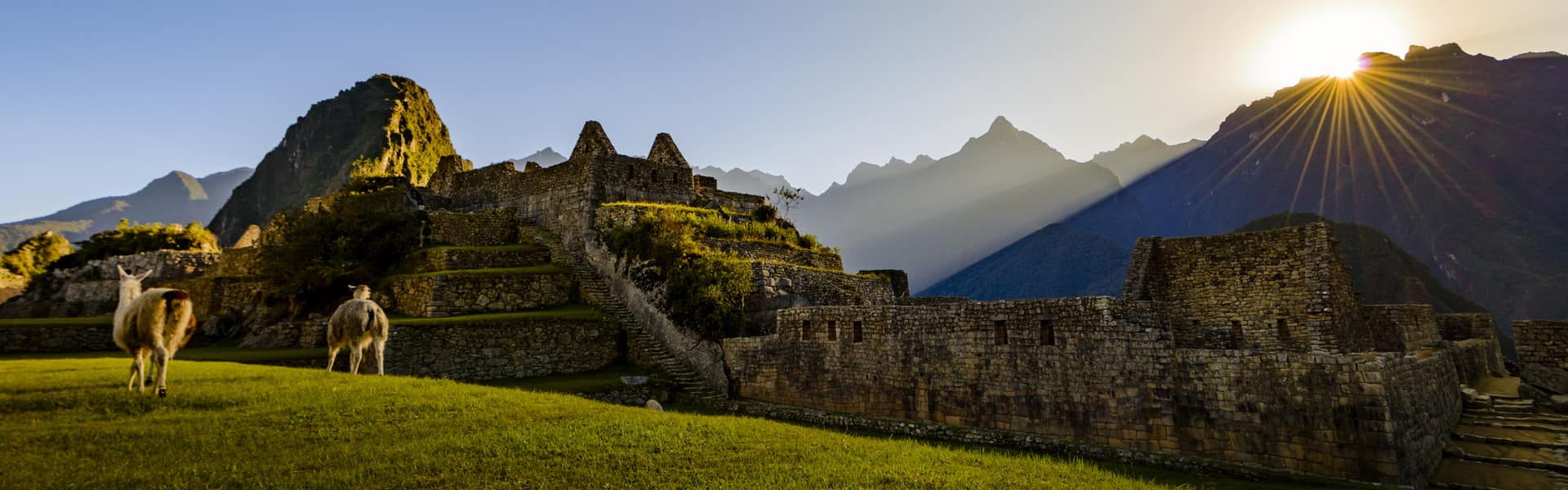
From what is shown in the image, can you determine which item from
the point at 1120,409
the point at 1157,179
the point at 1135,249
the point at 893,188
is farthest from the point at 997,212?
the point at 1120,409

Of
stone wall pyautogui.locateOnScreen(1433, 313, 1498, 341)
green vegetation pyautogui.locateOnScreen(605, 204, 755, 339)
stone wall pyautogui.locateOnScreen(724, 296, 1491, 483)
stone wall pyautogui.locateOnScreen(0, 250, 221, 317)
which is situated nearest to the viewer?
stone wall pyautogui.locateOnScreen(724, 296, 1491, 483)

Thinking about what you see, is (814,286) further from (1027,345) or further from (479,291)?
(479,291)

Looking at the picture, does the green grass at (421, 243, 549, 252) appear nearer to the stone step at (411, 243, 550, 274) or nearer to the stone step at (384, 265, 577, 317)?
the stone step at (411, 243, 550, 274)

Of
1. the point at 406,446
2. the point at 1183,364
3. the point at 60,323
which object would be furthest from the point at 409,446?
the point at 60,323

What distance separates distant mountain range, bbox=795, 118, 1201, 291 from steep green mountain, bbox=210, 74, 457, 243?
74.0 meters

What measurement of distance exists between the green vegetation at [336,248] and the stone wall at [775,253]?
14095mm

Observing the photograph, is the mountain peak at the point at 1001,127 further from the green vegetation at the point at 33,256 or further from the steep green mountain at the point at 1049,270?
the green vegetation at the point at 33,256

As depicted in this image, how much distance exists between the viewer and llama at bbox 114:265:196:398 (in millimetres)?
10320

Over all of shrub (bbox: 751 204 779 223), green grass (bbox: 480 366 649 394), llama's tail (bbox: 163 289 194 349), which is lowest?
green grass (bbox: 480 366 649 394)

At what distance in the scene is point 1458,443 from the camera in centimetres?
1395

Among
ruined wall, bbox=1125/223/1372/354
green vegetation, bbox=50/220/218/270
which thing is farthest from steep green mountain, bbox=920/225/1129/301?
green vegetation, bbox=50/220/218/270

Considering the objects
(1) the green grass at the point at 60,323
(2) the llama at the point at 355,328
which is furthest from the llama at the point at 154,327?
(1) the green grass at the point at 60,323

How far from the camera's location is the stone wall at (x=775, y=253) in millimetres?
25031

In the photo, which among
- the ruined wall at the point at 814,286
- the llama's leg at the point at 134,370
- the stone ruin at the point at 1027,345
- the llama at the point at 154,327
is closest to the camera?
the llama at the point at 154,327
